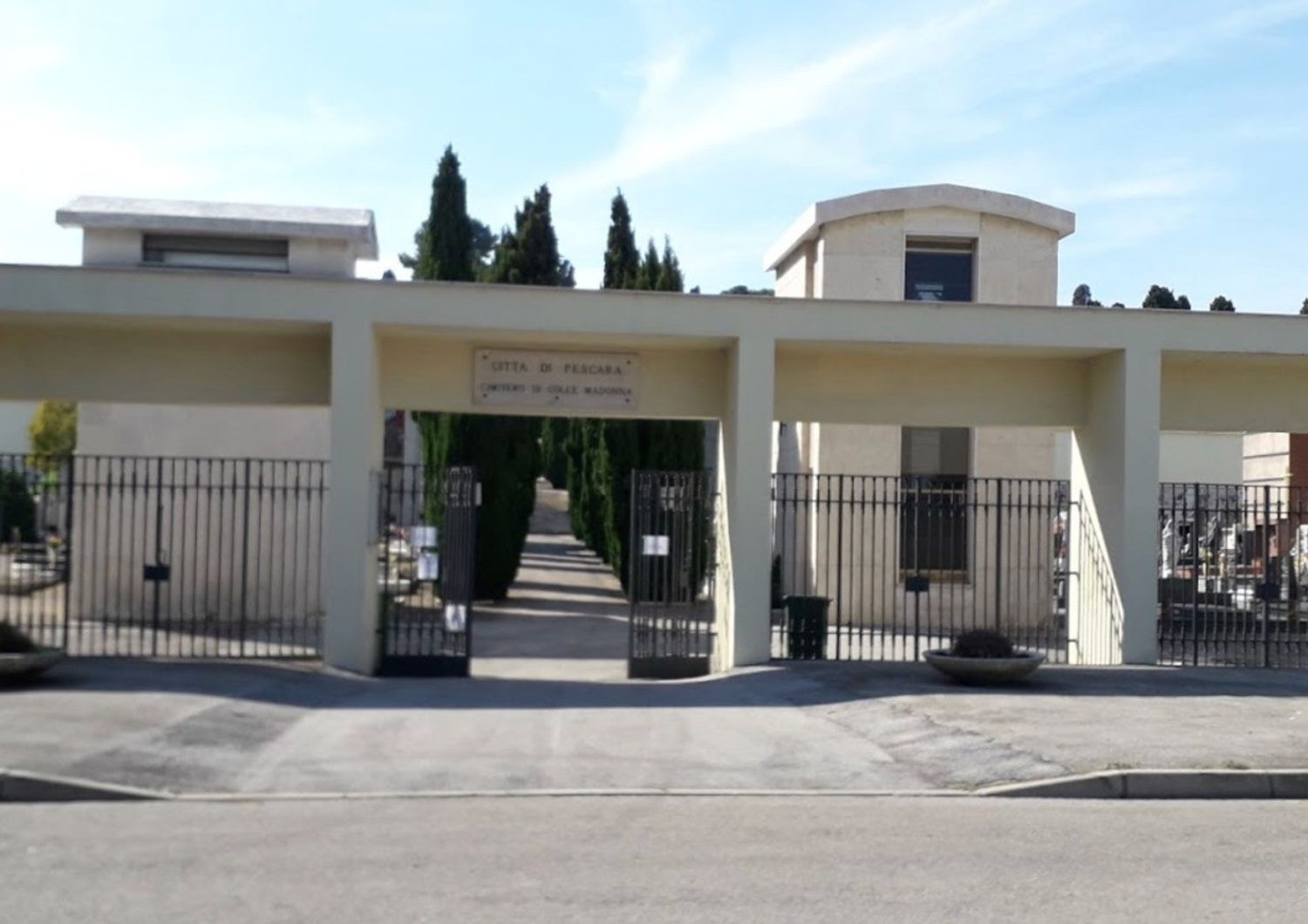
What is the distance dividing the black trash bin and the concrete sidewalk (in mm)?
1779

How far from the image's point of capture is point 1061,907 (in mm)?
7617

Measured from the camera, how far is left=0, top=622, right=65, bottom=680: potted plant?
49.5 feet

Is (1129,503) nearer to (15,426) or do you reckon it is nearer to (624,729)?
(624,729)

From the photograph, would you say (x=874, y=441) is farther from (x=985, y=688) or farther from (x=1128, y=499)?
(x=985, y=688)

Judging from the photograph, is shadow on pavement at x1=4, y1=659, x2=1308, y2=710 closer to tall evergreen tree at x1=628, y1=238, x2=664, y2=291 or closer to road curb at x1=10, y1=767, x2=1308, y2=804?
road curb at x1=10, y1=767, x2=1308, y2=804

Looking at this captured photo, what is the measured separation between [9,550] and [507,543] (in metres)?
9.70

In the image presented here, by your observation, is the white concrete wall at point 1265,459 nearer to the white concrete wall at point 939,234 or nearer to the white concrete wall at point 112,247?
the white concrete wall at point 939,234

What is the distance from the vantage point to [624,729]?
14.3 meters

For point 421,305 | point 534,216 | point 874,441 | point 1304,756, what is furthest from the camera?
A: point 534,216

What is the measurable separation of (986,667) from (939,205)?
15.1 m

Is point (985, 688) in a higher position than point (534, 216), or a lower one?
lower

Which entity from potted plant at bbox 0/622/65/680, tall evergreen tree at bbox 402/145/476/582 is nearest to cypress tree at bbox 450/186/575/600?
tall evergreen tree at bbox 402/145/476/582

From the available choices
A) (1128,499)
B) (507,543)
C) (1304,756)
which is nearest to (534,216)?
(507,543)

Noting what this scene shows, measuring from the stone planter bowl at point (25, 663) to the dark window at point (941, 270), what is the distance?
766 inches
